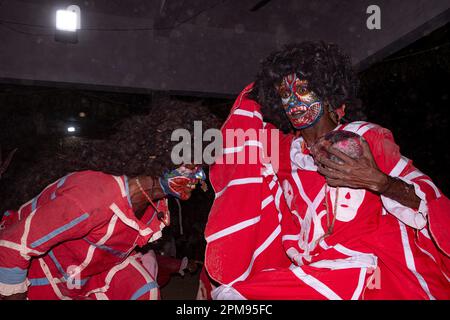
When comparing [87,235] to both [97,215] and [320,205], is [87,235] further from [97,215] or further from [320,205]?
[320,205]

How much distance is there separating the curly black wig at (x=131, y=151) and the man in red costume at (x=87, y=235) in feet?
0.30

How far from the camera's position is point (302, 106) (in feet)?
7.83

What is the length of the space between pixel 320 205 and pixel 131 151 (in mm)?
1178

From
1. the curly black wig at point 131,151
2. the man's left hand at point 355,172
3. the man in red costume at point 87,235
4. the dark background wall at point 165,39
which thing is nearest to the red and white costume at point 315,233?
the man's left hand at point 355,172

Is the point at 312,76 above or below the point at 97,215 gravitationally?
above

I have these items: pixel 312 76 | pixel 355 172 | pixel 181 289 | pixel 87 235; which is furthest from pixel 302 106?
pixel 181 289

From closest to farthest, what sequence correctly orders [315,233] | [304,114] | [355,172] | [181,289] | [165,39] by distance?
[355,172], [315,233], [304,114], [181,289], [165,39]

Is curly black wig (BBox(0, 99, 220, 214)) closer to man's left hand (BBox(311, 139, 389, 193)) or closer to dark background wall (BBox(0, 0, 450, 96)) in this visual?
man's left hand (BBox(311, 139, 389, 193))

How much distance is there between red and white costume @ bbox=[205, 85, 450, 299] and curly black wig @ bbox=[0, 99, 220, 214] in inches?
12.2

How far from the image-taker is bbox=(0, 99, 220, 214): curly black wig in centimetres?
249

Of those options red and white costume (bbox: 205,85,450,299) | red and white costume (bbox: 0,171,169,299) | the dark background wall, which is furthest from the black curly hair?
the dark background wall

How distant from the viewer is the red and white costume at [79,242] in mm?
2096

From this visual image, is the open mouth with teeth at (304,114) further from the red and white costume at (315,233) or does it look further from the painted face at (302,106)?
the red and white costume at (315,233)

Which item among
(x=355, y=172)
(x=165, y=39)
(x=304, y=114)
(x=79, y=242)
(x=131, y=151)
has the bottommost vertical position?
(x=79, y=242)
